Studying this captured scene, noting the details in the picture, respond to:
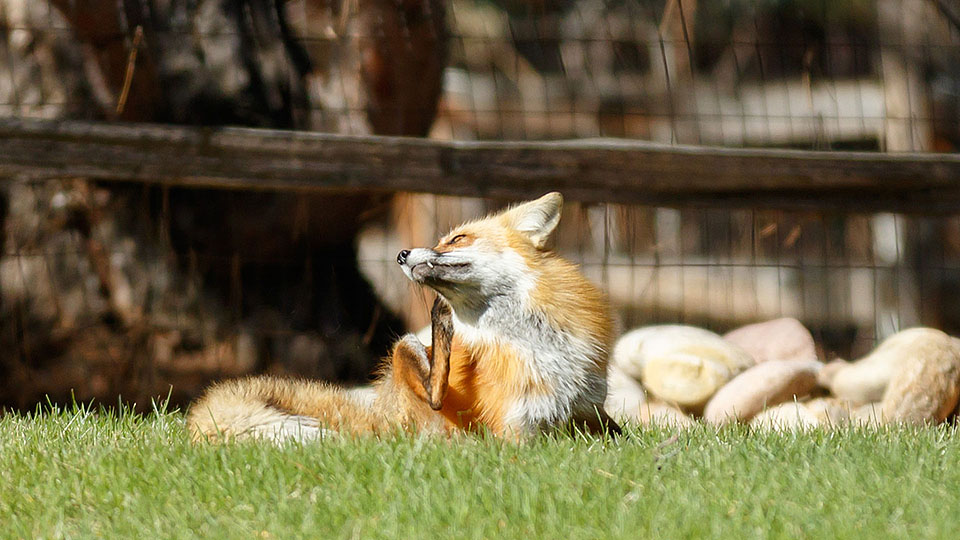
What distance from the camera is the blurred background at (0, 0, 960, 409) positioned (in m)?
5.66

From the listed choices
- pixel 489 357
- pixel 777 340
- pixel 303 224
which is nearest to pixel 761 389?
pixel 777 340

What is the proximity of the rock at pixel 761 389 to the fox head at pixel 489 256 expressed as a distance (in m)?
1.84

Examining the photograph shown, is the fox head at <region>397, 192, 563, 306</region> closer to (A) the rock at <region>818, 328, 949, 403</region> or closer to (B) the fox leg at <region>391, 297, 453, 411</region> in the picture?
(B) the fox leg at <region>391, 297, 453, 411</region>

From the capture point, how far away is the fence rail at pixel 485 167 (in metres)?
5.23

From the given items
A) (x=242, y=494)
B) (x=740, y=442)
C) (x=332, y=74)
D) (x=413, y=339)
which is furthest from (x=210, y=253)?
(x=740, y=442)

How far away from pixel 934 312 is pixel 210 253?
14.4 ft

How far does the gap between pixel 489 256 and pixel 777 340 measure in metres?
3.02

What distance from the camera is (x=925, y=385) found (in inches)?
193

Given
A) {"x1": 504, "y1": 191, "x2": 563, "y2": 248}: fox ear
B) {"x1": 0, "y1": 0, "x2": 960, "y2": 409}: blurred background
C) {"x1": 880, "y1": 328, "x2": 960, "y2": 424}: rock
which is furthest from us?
{"x1": 0, "y1": 0, "x2": 960, "y2": 409}: blurred background

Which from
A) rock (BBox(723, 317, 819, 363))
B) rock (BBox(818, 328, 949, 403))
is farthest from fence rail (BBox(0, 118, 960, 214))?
rock (BBox(818, 328, 949, 403))

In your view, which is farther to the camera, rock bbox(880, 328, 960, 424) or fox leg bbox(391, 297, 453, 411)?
rock bbox(880, 328, 960, 424)

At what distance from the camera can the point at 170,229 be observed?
5777 mm

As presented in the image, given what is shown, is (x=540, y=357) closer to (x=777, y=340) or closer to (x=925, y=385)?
(x=925, y=385)

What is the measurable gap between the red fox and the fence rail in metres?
1.75
